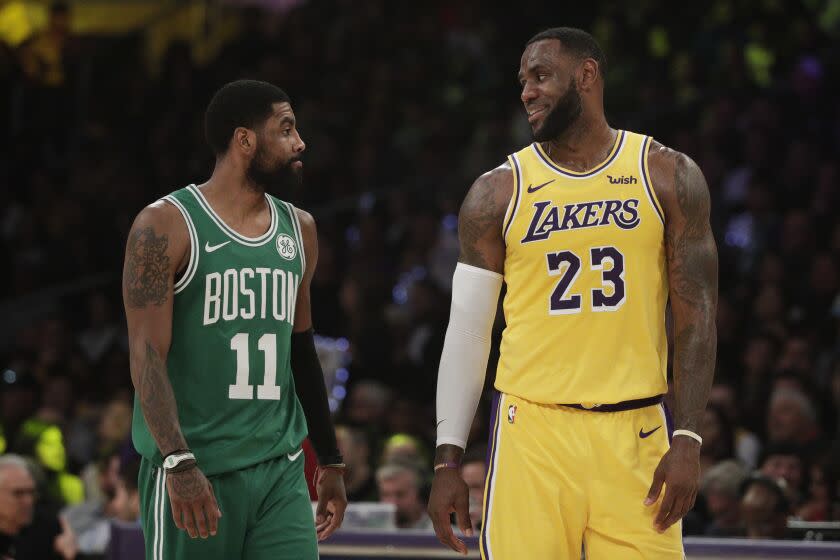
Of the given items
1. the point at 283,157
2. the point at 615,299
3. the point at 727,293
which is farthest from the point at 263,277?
the point at 727,293

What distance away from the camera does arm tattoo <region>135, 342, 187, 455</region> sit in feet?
13.3

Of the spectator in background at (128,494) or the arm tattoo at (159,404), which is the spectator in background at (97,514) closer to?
the spectator in background at (128,494)

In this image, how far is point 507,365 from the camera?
4.20 metres

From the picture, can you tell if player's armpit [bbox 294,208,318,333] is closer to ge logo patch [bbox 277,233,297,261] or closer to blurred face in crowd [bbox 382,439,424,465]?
ge logo patch [bbox 277,233,297,261]

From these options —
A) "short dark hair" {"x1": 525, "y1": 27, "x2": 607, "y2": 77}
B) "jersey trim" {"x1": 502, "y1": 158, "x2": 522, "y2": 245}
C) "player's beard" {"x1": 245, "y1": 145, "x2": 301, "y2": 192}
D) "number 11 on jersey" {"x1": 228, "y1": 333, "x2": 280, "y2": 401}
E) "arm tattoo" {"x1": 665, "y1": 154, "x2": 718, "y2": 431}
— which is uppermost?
"short dark hair" {"x1": 525, "y1": 27, "x2": 607, "y2": 77}

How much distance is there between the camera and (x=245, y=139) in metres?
4.41

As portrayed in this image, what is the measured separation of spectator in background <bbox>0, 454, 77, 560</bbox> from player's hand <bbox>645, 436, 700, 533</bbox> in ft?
13.9

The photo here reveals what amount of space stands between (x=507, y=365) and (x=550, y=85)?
821 mm

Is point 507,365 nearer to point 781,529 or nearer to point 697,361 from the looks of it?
point 697,361

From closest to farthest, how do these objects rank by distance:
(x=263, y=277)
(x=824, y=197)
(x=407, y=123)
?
(x=263, y=277)
(x=824, y=197)
(x=407, y=123)

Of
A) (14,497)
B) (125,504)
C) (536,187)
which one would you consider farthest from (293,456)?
(125,504)

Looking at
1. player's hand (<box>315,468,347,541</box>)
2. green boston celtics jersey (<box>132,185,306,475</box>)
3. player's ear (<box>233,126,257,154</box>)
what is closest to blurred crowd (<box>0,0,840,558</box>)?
player's hand (<box>315,468,347,541</box>)

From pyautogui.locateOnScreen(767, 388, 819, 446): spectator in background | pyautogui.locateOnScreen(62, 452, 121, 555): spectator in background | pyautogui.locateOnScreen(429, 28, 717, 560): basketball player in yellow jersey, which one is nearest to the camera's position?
pyautogui.locateOnScreen(429, 28, 717, 560): basketball player in yellow jersey

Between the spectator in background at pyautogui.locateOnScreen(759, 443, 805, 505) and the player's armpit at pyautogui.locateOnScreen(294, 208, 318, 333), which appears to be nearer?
the player's armpit at pyautogui.locateOnScreen(294, 208, 318, 333)
